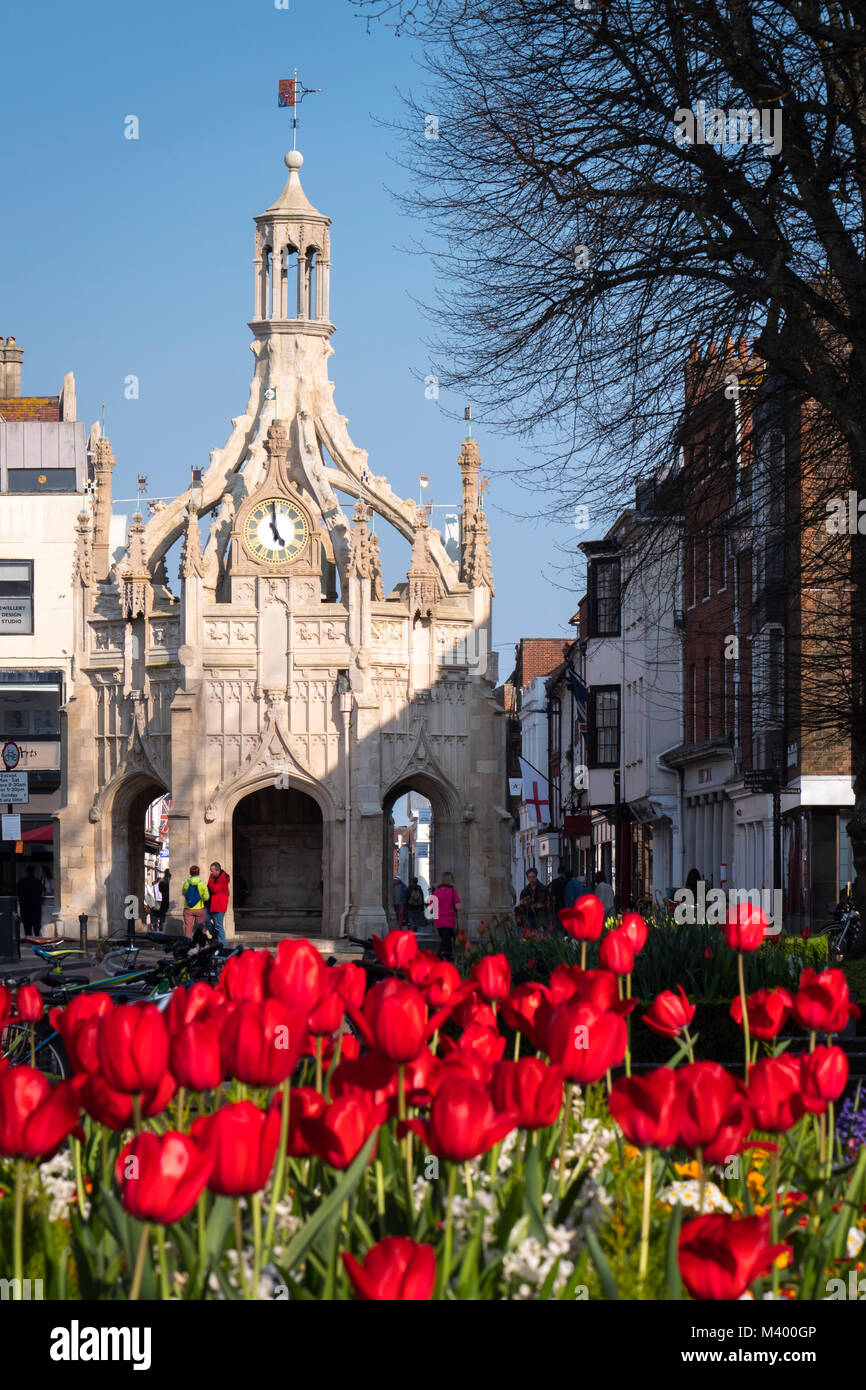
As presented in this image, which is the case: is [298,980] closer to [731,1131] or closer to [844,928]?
[731,1131]

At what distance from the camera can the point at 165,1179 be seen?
3307mm

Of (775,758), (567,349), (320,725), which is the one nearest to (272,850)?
(320,725)

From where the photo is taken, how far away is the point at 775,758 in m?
41.9

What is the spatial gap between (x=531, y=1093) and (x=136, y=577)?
143 feet

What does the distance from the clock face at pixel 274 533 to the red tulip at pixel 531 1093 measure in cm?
4257

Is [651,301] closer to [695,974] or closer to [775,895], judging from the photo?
[695,974]

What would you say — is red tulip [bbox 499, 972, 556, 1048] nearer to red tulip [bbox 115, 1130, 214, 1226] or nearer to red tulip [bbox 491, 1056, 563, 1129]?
red tulip [bbox 491, 1056, 563, 1129]

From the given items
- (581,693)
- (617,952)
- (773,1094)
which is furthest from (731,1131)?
(581,693)

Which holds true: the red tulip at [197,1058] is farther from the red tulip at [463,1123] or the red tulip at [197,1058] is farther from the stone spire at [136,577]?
the stone spire at [136,577]

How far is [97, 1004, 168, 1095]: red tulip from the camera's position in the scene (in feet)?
13.0

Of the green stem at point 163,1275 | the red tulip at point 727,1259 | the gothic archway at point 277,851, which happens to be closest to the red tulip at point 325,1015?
the green stem at point 163,1275

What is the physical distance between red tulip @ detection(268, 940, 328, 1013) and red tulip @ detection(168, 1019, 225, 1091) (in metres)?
0.70

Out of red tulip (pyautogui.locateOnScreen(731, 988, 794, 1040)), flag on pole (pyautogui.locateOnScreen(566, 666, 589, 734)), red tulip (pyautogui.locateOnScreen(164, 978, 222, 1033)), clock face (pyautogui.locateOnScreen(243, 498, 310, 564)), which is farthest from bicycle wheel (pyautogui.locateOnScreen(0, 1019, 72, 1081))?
flag on pole (pyautogui.locateOnScreen(566, 666, 589, 734))

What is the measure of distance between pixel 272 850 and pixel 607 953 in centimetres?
4256
